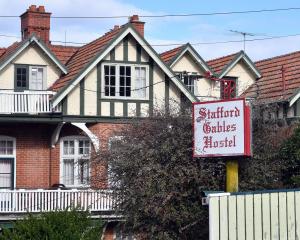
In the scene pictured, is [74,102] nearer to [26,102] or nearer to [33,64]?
[26,102]

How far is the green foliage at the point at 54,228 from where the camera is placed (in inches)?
851

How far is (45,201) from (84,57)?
22.4ft

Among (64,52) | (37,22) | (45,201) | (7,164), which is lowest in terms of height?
(45,201)

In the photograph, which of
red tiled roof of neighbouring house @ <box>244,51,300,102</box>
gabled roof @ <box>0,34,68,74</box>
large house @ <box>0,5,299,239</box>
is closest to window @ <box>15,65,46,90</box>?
large house @ <box>0,5,299,239</box>

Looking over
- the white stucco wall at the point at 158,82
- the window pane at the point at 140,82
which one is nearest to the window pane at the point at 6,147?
the window pane at the point at 140,82

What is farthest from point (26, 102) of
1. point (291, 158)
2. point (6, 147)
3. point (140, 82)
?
point (291, 158)

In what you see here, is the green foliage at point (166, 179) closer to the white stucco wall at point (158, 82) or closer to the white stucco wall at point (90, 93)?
the white stucco wall at point (90, 93)

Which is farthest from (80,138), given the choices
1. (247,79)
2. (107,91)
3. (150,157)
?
(150,157)

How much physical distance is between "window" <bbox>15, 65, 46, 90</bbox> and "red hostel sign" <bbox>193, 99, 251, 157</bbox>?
1436 centimetres

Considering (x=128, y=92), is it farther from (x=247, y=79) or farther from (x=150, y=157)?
(x=150, y=157)

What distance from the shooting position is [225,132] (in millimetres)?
21438

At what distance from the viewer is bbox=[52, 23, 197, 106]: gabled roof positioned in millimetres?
33250

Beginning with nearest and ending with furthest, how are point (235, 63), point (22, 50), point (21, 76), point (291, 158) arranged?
point (291, 158) → point (22, 50) → point (21, 76) → point (235, 63)

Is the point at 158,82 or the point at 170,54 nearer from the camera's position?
the point at 158,82
